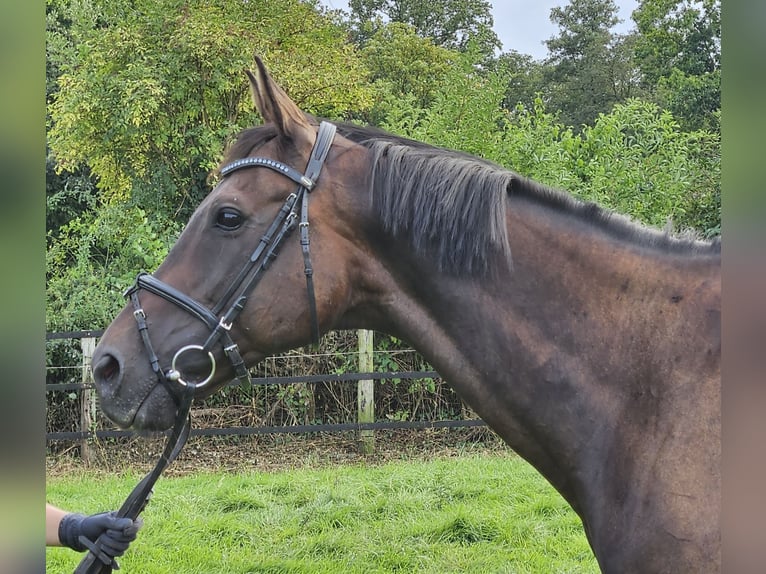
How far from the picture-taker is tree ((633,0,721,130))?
16.8 m

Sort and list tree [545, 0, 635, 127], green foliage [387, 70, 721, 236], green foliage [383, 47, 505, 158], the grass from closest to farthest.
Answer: the grass, green foliage [387, 70, 721, 236], green foliage [383, 47, 505, 158], tree [545, 0, 635, 127]

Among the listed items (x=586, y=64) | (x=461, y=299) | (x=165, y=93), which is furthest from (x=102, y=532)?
(x=586, y=64)

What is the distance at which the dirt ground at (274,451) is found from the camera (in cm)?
729

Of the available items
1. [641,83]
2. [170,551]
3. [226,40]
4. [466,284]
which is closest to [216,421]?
[170,551]

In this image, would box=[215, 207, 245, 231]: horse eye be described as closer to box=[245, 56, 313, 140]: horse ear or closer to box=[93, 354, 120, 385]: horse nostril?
box=[245, 56, 313, 140]: horse ear

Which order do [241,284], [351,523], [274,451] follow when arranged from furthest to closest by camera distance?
[274,451]
[351,523]
[241,284]

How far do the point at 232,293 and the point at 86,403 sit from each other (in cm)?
630

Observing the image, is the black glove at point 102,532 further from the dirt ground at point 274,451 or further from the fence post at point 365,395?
the fence post at point 365,395

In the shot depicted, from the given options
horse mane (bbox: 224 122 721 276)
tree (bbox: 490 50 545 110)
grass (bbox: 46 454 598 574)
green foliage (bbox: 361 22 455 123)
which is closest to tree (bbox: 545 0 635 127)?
tree (bbox: 490 50 545 110)

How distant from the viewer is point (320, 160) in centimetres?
206

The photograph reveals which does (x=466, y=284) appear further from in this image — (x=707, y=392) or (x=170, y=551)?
(x=170, y=551)

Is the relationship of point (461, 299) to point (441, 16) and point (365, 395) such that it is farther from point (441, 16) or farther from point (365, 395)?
point (441, 16)

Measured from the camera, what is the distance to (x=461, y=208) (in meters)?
1.93
